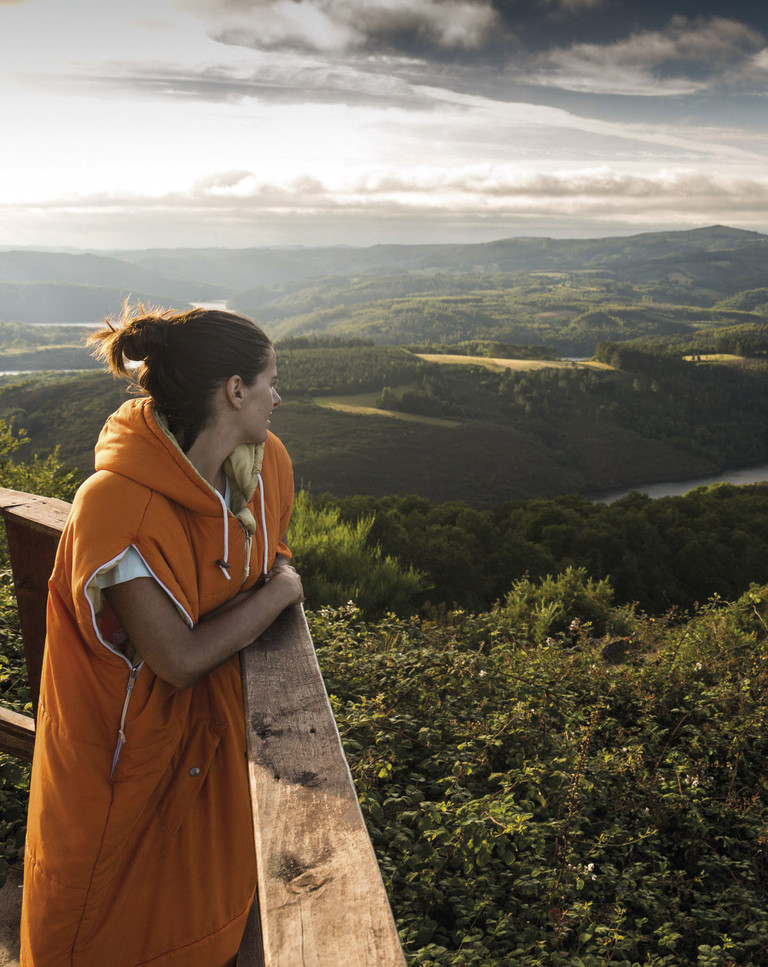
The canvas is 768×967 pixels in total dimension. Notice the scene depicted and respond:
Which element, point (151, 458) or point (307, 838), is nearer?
point (307, 838)

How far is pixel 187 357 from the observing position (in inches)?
61.9

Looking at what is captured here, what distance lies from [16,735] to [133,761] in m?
0.85

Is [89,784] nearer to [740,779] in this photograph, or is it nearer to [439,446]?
[740,779]

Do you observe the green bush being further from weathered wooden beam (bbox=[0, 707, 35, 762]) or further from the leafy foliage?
weathered wooden beam (bbox=[0, 707, 35, 762])

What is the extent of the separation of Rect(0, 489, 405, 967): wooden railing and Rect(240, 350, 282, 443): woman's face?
429 millimetres

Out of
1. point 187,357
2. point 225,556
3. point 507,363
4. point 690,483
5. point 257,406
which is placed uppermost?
point 187,357

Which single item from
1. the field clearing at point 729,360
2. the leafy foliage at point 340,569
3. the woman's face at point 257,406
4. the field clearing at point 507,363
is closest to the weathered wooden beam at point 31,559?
the woman's face at point 257,406

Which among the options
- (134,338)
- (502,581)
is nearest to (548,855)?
(134,338)

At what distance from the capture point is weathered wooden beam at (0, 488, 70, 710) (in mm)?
1941

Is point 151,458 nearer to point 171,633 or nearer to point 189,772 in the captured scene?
point 171,633

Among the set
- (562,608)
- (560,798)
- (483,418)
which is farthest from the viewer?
(483,418)

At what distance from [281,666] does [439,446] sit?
183 feet

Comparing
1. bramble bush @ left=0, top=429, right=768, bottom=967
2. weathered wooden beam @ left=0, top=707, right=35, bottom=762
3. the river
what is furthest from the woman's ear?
the river

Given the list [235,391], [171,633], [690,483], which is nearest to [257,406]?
[235,391]
